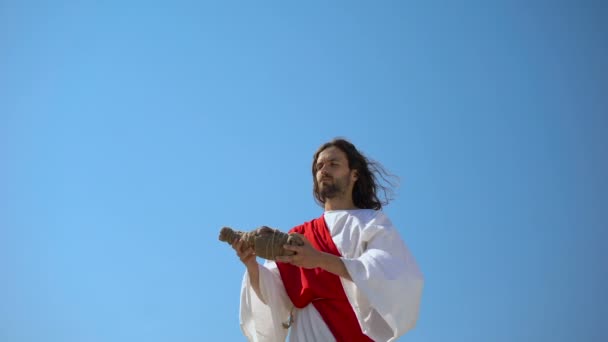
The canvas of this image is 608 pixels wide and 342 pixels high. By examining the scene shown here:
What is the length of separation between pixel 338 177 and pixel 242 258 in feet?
4.61

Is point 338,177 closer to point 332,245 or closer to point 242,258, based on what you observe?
point 332,245

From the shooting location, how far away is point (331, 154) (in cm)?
721

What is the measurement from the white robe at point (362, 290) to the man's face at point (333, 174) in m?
0.25

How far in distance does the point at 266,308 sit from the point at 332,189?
1.35 metres

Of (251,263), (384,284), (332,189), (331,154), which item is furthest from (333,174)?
(384,284)

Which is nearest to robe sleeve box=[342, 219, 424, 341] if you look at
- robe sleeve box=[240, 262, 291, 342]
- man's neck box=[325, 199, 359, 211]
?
man's neck box=[325, 199, 359, 211]

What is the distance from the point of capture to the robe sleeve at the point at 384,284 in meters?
5.73

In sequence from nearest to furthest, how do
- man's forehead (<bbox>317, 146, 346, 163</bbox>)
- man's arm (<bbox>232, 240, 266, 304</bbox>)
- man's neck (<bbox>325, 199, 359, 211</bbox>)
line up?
man's arm (<bbox>232, 240, 266, 304</bbox>)
man's neck (<bbox>325, 199, 359, 211</bbox>)
man's forehead (<bbox>317, 146, 346, 163</bbox>)

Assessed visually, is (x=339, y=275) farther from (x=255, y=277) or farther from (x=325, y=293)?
(x=255, y=277)

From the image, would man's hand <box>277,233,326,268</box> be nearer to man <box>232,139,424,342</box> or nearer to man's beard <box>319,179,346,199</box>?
man <box>232,139,424,342</box>

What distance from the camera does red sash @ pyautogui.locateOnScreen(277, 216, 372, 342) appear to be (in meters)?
6.15

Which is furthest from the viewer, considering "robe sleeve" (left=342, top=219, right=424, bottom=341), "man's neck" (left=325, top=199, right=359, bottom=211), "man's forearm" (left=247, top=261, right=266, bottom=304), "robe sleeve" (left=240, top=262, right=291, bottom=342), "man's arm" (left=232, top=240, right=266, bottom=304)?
"man's neck" (left=325, top=199, right=359, bottom=211)

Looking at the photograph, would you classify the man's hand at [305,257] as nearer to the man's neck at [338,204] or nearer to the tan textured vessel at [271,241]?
the tan textured vessel at [271,241]

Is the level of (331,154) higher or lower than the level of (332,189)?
higher
